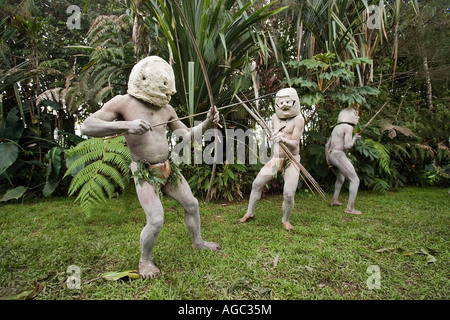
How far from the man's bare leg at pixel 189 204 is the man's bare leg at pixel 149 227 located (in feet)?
0.69

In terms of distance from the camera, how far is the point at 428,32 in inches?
222

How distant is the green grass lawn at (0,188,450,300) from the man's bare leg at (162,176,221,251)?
0.11 meters

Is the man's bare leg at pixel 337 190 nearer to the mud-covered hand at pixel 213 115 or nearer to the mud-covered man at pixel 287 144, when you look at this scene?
the mud-covered man at pixel 287 144

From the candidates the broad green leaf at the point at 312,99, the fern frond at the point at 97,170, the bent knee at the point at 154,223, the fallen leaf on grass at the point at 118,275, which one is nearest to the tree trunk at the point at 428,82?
the broad green leaf at the point at 312,99

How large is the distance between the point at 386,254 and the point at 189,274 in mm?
1743

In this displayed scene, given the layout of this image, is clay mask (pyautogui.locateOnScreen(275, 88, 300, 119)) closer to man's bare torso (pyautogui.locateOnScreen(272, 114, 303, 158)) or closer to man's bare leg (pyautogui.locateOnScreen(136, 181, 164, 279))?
man's bare torso (pyautogui.locateOnScreen(272, 114, 303, 158))

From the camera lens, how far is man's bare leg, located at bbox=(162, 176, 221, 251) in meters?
2.15

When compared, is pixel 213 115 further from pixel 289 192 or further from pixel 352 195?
pixel 352 195

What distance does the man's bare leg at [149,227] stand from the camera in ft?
6.17

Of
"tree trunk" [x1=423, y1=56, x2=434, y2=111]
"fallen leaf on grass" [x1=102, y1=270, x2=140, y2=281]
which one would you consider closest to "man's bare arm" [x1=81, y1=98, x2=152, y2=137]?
"fallen leaf on grass" [x1=102, y1=270, x2=140, y2=281]

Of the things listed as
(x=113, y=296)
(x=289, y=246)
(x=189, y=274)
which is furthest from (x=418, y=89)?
(x=113, y=296)

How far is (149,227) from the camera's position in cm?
188

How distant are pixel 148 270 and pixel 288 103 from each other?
2.23 metres

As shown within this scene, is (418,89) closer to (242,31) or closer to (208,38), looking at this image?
(242,31)
